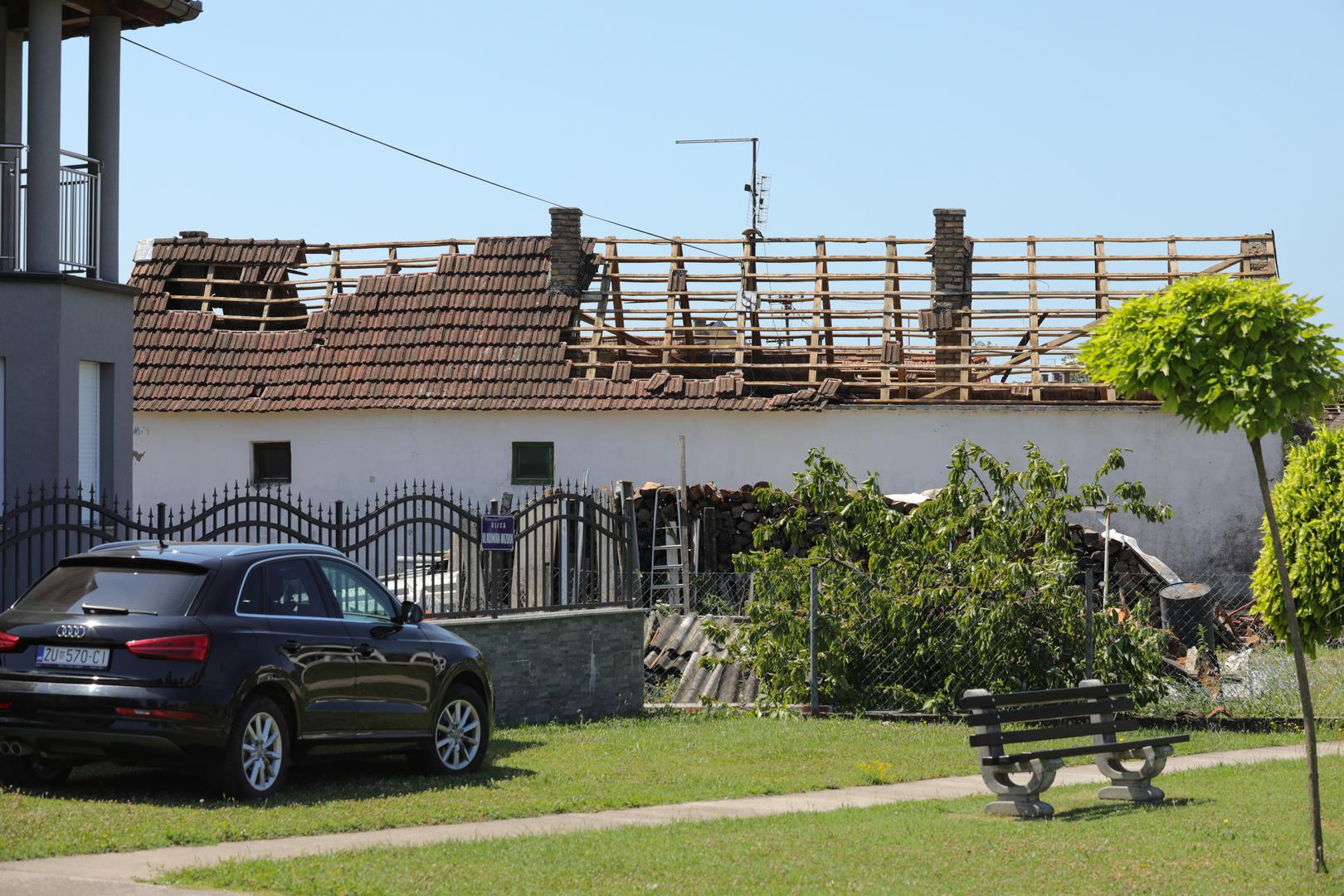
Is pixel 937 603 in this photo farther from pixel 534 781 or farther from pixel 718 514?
pixel 718 514

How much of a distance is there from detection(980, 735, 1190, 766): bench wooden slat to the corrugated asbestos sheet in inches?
230

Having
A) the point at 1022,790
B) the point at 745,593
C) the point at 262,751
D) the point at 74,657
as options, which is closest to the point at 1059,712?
the point at 1022,790

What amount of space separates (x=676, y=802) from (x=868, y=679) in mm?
5731

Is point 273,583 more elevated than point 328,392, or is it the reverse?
point 328,392

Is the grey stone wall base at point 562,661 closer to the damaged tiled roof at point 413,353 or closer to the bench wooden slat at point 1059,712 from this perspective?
the bench wooden slat at point 1059,712

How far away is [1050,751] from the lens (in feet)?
35.0

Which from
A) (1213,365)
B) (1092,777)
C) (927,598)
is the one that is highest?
(1213,365)

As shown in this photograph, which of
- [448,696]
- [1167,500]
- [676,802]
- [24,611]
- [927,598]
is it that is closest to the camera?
[24,611]

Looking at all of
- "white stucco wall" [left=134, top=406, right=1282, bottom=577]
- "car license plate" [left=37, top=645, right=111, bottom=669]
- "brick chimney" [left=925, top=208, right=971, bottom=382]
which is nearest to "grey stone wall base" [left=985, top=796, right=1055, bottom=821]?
"car license plate" [left=37, top=645, right=111, bottom=669]

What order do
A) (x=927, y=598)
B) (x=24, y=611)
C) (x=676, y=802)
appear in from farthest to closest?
(x=927, y=598) → (x=676, y=802) → (x=24, y=611)

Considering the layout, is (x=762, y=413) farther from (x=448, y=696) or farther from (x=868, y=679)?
(x=448, y=696)

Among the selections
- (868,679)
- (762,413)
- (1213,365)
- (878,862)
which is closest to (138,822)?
(878,862)

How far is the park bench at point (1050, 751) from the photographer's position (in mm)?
10578

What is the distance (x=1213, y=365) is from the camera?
29.8ft
